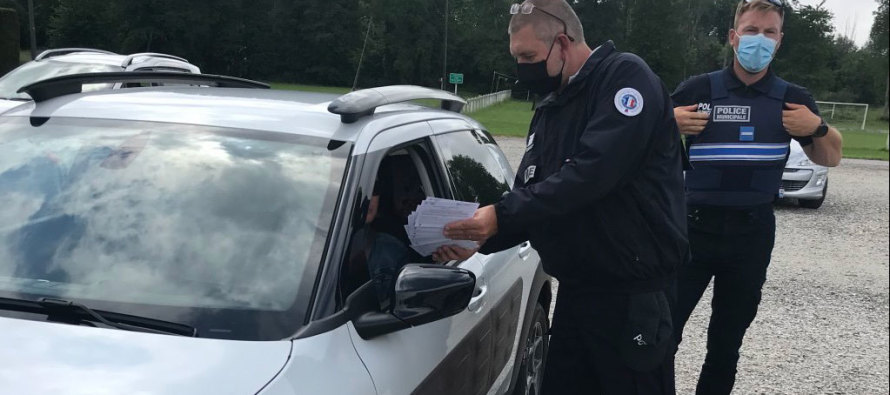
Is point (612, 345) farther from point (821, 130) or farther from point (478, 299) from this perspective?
point (821, 130)

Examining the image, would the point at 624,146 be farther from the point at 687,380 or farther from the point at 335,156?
the point at 687,380

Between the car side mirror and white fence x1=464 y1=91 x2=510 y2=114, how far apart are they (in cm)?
3811

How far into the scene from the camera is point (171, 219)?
2057 millimetres

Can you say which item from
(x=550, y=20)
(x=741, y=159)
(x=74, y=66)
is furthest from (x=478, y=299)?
(x=74, y=66)

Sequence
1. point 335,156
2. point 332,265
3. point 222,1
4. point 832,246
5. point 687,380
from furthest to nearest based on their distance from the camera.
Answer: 1. point 222,1
2. point 832,246
3. point 687,380
4. point 335,156
5. point 332,265

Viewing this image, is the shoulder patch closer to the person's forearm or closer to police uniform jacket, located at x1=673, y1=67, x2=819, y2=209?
police uniform jacket, located at x1=673, y1=67, x2=819, y2=209

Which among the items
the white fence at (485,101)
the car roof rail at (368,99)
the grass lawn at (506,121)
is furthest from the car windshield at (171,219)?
the white fence at (485,101)

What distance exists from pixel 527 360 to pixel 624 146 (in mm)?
1728

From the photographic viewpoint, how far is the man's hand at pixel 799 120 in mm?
3211

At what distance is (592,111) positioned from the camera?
2385mm

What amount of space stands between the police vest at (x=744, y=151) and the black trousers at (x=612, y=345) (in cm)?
110

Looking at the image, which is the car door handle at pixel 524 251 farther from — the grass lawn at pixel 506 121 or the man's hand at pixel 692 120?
the grass lawn at pixel 506 121

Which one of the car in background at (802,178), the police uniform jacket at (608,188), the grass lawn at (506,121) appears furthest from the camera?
the grass lawn at (506,121)

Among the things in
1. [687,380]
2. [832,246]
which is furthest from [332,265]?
[832,246]
